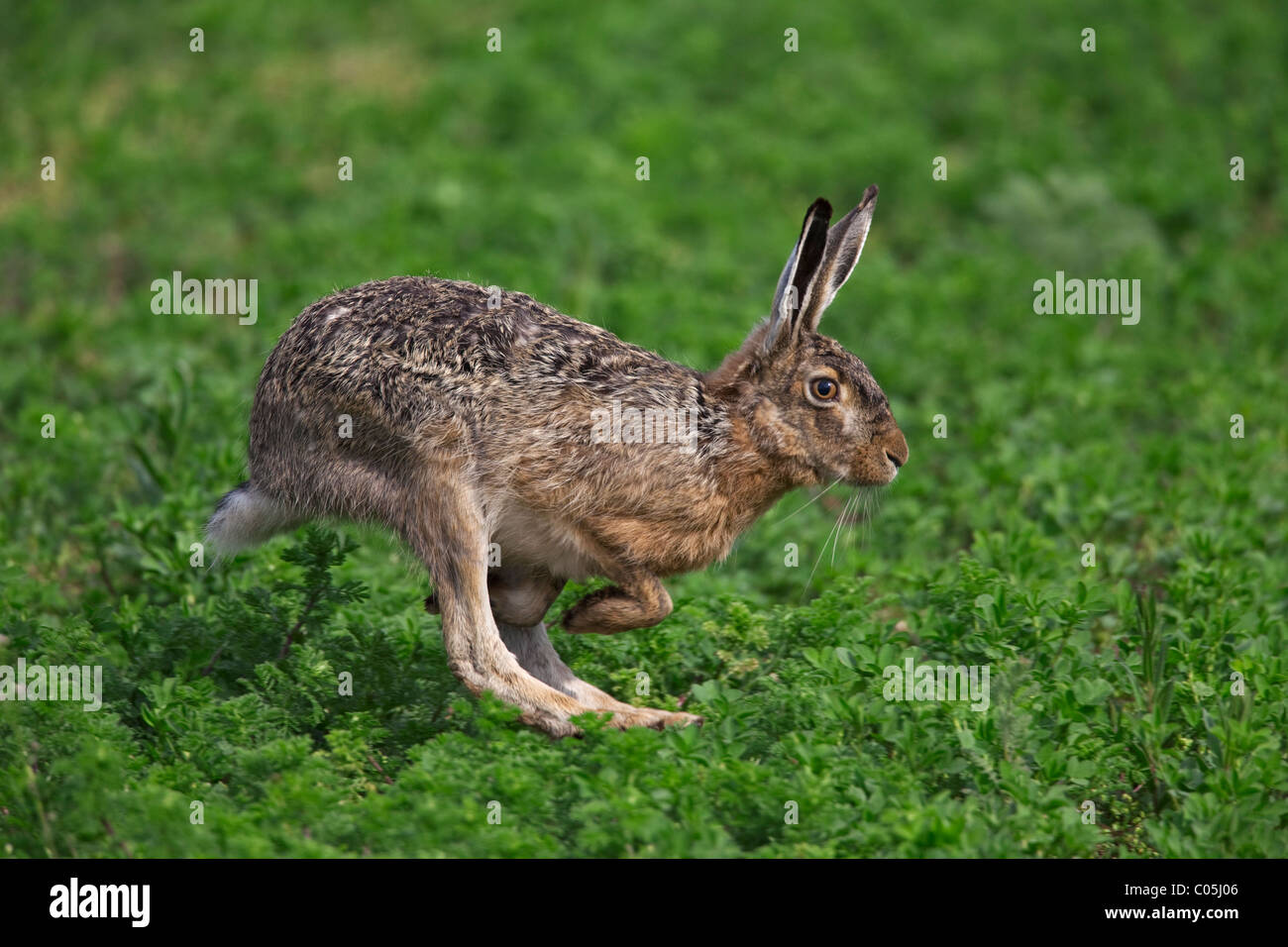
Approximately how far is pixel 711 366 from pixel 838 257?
343 centimetres

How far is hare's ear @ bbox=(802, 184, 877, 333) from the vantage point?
585cm

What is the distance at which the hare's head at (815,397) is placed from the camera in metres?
6.01

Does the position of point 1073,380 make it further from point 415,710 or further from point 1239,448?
point 415,710

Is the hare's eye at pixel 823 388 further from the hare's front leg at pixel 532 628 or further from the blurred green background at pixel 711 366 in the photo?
the hare's front leg at pixel 532 628

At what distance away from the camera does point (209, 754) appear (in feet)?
17.1

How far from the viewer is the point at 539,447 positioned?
576cm

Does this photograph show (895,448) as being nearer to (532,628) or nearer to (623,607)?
(623,607)

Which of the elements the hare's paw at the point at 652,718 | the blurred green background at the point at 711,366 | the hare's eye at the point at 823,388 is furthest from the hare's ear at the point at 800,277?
the hare's paw at the point at 652,718

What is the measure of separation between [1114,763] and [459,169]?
26.8 ft

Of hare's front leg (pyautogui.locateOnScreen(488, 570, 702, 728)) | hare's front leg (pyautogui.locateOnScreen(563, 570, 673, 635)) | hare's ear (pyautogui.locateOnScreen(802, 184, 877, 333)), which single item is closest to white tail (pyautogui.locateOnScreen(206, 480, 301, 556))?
hare's front leg (pyautogui.locateOnScreen(488, 570, 702, 728))

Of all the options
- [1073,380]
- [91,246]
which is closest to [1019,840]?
[1073,380]

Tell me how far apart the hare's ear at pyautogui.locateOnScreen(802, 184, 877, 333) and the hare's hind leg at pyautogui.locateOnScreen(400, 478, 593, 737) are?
148 centimetres

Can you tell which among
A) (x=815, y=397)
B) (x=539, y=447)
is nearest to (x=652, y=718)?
(x=539, y=447)

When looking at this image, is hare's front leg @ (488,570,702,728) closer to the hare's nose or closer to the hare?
the hare
